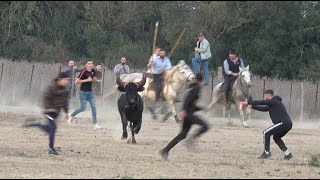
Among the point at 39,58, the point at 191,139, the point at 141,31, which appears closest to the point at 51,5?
the point at 191,139

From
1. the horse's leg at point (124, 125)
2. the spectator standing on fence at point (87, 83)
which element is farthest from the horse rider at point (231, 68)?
the horse's leg at point (124, 125)

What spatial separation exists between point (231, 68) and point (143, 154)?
1002 cm

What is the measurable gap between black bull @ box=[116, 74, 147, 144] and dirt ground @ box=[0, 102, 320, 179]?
0.47m

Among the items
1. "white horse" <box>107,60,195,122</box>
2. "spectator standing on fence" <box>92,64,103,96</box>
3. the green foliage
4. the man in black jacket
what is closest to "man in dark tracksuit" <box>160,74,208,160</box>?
the man in black jacket

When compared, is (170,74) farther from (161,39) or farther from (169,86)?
(161,39)

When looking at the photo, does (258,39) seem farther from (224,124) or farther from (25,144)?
(25,144)

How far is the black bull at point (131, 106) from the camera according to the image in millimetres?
22219

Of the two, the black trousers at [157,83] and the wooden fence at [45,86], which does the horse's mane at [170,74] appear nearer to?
the black trousers at [157,83]

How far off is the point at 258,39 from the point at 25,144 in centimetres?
1968

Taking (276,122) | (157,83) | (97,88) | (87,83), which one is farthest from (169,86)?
(276,122)

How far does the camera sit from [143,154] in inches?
789

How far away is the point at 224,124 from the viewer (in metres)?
32.7

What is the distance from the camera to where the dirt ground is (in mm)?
16328

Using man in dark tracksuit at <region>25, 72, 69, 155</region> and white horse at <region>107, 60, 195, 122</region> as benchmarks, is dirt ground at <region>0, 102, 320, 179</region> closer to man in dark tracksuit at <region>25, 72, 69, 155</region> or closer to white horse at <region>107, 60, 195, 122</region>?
man in dark tracksuit at <region>25, 72, 69, 155</region>
